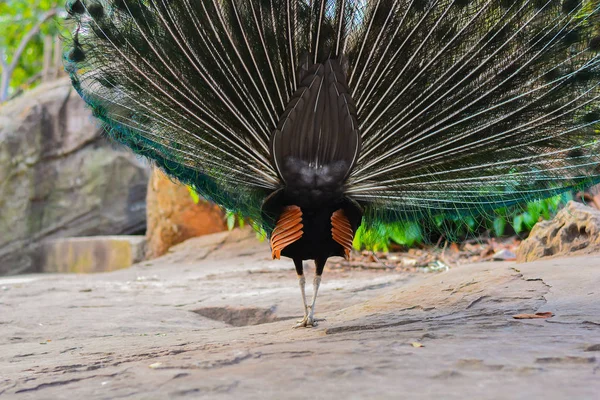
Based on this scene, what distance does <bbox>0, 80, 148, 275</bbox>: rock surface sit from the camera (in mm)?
17984

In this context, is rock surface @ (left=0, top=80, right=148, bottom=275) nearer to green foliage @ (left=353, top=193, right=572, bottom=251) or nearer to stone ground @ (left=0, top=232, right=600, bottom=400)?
stone ground @ (left=0, top=232, right=600, bottom=400)

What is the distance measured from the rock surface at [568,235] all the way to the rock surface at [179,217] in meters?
8.23

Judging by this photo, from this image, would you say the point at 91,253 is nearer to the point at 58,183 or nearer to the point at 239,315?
the point at 58,183

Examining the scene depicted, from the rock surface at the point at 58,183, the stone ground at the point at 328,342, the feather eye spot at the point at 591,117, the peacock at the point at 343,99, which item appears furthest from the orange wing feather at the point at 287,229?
the rock surface at the point at 58,183

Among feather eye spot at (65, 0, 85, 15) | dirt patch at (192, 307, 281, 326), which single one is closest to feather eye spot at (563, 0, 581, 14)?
feather eye spot at (65, 0, 85, 15)

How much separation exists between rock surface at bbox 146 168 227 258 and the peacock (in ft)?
30.5

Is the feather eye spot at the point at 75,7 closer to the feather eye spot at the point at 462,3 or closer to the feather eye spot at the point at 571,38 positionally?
the feather eye spot at the point at 462,3

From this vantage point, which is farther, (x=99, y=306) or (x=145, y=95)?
(x=99, y=306)

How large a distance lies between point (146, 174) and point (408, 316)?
15.4 m

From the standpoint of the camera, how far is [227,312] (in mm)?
6480

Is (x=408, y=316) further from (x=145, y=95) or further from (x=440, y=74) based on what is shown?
(x=145, y=95)

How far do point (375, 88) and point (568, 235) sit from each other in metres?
3.07

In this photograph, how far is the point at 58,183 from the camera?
18500 millimetres

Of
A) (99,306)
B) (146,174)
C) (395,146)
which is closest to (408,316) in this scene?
(395,146)
